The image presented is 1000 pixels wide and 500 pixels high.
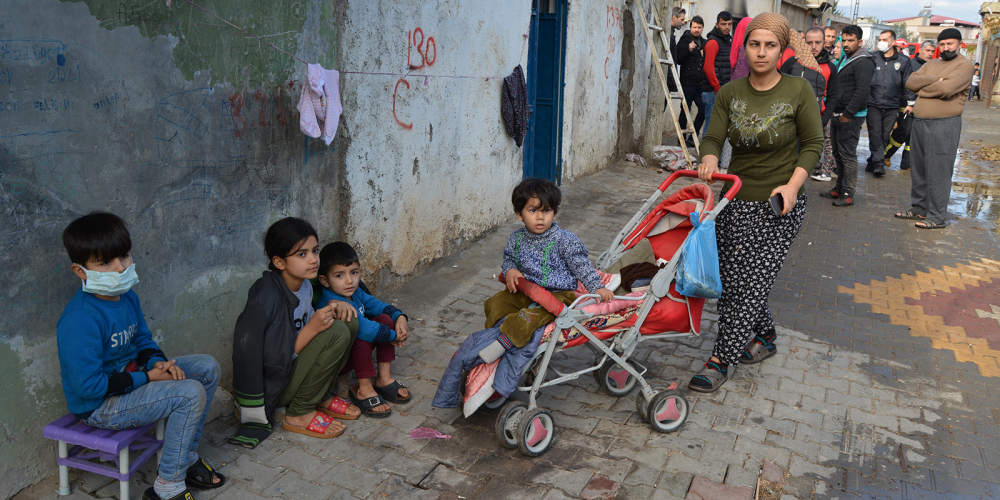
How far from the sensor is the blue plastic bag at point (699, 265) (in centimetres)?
356

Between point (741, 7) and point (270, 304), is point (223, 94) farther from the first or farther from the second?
point (741, 7)

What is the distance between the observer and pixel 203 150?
362 centimetres

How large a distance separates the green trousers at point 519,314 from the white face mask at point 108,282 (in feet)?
5.43

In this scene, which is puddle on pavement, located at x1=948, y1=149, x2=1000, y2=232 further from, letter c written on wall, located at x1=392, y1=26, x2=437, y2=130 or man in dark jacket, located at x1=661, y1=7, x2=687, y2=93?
letter c written on wall, located at x1=392, y1=26, x2=437, y2=130

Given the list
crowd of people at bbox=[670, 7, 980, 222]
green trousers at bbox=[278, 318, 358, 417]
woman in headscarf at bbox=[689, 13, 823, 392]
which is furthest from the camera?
crowd of people at bbox=[670, 7, 980, 222]

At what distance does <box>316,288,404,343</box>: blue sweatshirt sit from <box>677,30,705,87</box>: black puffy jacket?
926 cm

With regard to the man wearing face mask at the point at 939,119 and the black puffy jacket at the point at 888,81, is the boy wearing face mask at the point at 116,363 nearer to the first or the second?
the man wearing face mask at the point at 939,119

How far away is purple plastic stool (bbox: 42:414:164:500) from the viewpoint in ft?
9.16

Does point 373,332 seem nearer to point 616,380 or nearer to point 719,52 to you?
Result: point 616,380

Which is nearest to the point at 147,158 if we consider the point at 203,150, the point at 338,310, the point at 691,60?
the point at 203,150

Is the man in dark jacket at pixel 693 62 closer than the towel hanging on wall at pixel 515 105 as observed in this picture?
No

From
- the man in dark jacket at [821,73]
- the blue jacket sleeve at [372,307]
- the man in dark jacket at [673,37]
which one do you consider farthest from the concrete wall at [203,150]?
the man in dark jacket at [673,37]

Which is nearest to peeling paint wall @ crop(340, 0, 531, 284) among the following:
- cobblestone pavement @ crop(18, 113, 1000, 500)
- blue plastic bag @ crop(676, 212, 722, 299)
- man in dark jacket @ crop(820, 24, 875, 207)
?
cobblestone pavement @ crop(18, 113, 1000, 500)

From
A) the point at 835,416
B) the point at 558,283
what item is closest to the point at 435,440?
the point at 558,283
